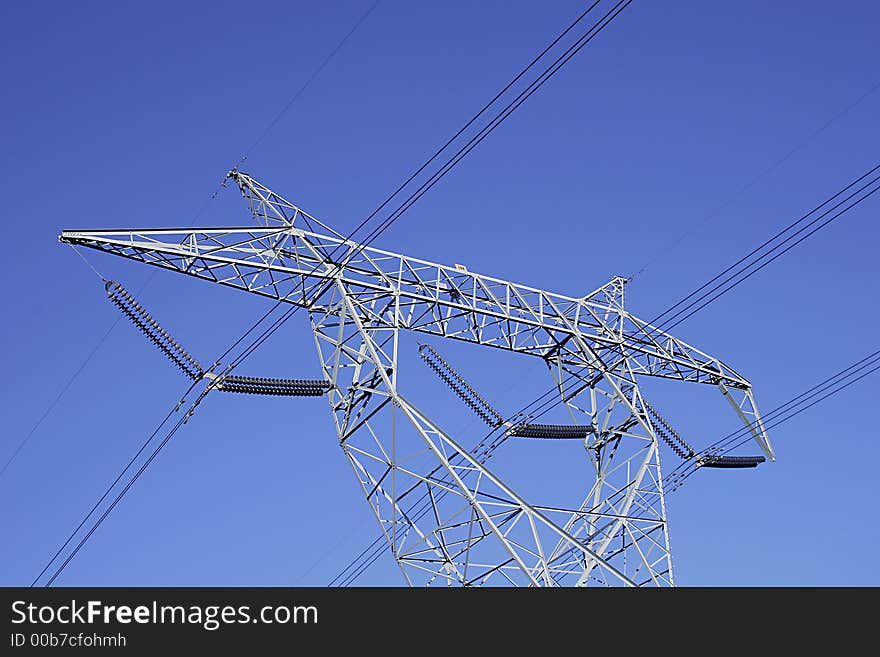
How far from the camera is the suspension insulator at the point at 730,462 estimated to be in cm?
2739

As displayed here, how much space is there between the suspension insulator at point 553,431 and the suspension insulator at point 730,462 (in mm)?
3603

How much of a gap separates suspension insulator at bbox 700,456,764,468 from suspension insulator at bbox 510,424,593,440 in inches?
142

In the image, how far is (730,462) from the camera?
28.0m

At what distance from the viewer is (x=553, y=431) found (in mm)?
26141

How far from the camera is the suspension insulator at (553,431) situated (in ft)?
83.9

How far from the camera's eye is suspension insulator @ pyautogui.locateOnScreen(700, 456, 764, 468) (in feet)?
89.9

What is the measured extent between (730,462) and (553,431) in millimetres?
4961

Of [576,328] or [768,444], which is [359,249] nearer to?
[576,328]

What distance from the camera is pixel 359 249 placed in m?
21.0
